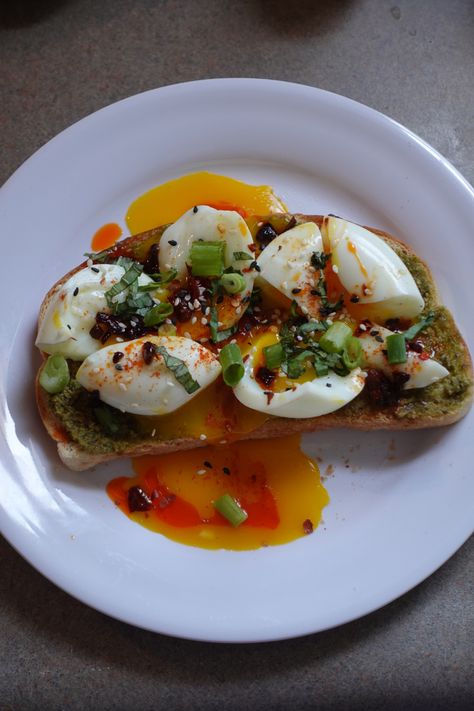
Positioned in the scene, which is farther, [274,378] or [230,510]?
[230,510]

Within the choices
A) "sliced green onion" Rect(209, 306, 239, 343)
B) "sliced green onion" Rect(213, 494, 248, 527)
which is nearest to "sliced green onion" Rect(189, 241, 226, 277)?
"sliced green onion" Rect(209, 306, 239, 343)

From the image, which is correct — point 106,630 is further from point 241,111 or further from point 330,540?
point 241,111

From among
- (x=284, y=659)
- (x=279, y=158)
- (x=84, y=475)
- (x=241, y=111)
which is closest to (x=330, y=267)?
(x=279, y=158)

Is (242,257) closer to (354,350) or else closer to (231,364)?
(231,364)

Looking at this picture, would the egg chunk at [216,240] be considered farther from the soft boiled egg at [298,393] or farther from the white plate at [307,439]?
the white plate at [307,439]

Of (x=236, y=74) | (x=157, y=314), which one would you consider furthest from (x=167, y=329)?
(x=236, y=74)

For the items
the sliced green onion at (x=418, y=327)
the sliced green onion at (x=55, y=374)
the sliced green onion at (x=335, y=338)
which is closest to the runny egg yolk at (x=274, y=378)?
the sliced green onion at (x=335, y=338)
